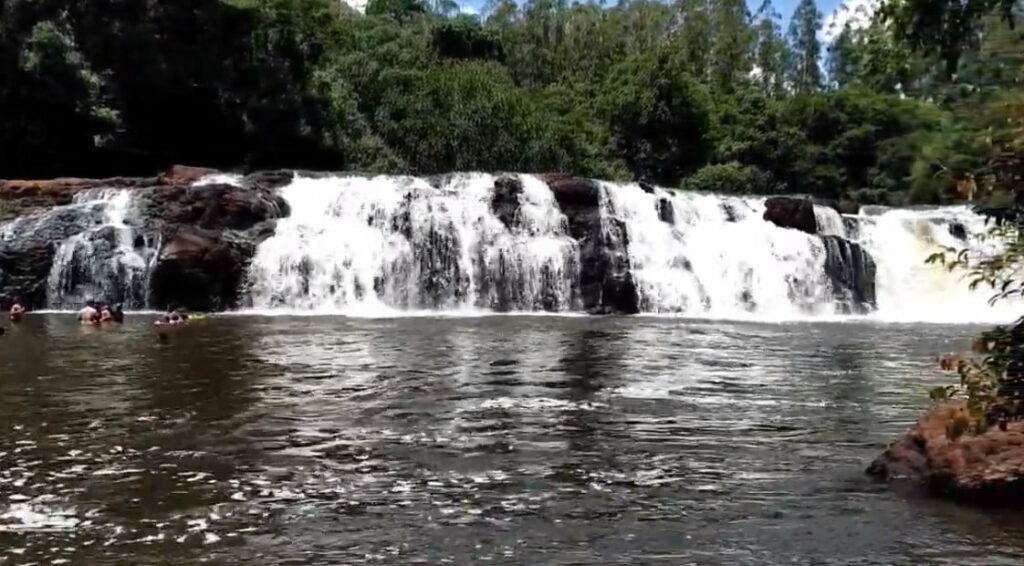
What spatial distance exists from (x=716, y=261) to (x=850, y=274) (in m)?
3.76

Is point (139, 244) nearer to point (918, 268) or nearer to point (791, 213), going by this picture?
point (791, 213)

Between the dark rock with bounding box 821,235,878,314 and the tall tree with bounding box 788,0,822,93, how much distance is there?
58170 millimetres

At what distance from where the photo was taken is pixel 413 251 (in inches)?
1086

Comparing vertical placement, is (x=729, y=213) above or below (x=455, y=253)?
above

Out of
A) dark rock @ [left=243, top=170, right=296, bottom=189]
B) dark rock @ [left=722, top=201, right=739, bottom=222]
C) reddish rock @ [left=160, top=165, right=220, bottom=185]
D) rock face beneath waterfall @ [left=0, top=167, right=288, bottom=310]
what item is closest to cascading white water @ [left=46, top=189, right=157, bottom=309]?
rock face beneath waterfall @ [left=0, top=167, right=288, bottom=310]

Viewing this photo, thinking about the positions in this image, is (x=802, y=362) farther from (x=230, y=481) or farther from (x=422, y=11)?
(x=422, y=11)

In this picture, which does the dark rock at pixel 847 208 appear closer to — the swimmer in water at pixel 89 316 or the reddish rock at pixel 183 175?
the reddish rock at pixel 183 175

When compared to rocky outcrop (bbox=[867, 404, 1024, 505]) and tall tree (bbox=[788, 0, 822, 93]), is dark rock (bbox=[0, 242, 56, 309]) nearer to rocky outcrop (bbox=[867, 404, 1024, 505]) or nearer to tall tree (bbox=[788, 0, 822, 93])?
rocky outcrop (bbox=[867, 404, 1024, 505])

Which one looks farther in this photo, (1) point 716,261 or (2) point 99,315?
(1) point 716,261

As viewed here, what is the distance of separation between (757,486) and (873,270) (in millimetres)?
23775

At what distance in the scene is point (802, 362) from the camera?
15.7 meters

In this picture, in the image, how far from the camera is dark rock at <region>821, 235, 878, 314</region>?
28750 millimetres

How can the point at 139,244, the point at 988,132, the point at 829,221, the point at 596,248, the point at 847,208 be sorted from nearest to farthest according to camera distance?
the point at 988,132, the point at 139,244, the point at 596,248, the point at 829,221, the point at 847,208

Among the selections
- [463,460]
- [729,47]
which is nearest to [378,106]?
[729,47]
